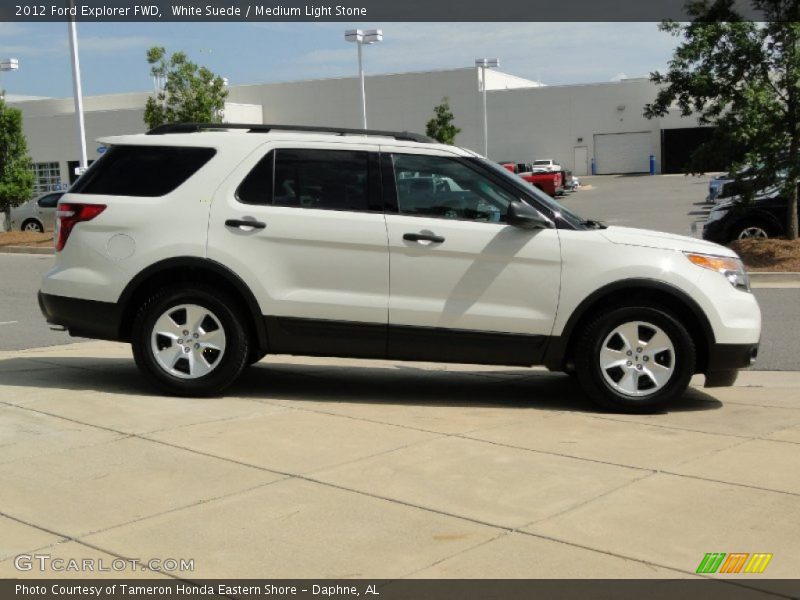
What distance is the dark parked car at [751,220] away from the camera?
18859 millimetres

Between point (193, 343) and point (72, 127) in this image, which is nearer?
point (193, 343)

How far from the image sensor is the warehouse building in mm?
68312

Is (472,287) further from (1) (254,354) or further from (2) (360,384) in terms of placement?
(1) (254,354)

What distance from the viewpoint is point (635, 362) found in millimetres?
7246

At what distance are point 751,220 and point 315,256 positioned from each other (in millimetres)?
13581

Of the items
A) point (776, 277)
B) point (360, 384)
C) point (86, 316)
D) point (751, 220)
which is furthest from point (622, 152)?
point (86, 316)

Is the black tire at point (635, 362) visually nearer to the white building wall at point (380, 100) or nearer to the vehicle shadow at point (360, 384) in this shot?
the vehicle shadow at point (360, 384)

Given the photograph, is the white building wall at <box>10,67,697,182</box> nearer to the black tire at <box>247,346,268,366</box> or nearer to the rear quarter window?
the rear quarter window

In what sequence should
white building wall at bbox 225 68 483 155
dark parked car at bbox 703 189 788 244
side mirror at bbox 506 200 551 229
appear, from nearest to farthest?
side mirror at bbox 506 200 551 229 → dark parked car at bbox 703 189 788 244 → white building wall at bbox 225 68 483 155

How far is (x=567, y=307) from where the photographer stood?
7.23 metres

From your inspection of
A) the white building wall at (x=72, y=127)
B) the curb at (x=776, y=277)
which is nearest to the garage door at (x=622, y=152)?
the white building wall at (x=72, y=127)

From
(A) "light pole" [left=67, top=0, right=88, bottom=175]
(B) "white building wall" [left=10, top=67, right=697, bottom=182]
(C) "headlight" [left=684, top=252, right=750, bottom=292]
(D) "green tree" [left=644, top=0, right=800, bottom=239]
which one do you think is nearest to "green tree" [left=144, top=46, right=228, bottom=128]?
(A) "light pole" [left=67, top=0, right=88, bottom=175]

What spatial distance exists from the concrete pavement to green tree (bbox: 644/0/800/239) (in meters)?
10.0

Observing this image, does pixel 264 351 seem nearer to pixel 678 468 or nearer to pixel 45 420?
pixel 45 420
